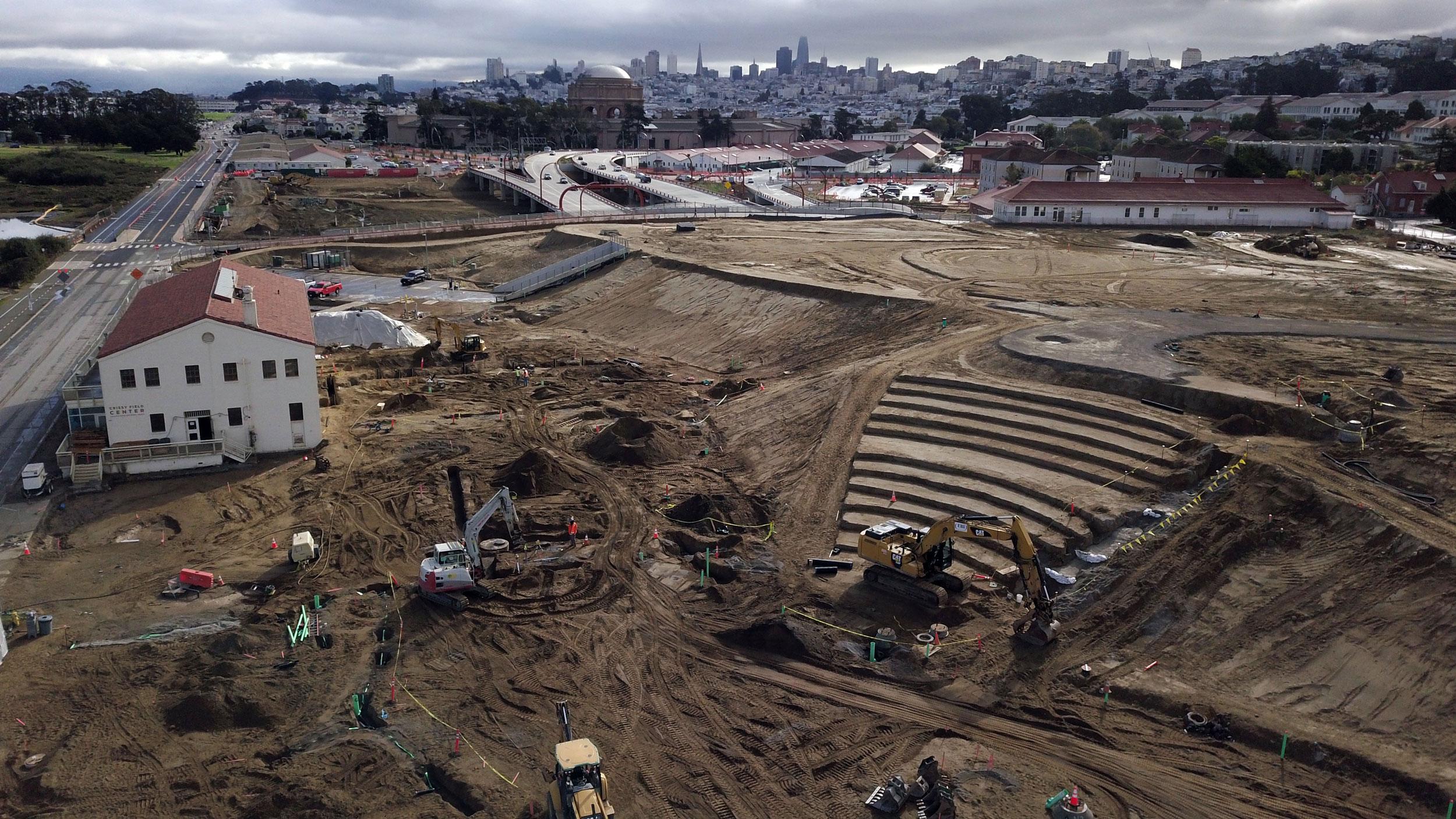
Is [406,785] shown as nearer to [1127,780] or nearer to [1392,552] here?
[1127,780]

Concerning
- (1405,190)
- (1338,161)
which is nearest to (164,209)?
(1405,190)

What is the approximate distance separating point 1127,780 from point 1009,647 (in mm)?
4447

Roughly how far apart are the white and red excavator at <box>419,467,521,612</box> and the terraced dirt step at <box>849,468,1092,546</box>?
10284 millimetres

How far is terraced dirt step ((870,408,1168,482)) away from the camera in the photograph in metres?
28.4

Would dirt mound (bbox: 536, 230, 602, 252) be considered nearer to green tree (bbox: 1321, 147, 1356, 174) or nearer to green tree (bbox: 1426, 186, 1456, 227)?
green tree (bbox: 1426, 186, 1456, 227)

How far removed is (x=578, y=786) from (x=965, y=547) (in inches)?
543

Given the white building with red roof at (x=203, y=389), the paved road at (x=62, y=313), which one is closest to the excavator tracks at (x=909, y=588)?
the white building with red roof at (x=203, y=389)

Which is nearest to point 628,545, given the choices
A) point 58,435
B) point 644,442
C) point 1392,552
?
point 644,442

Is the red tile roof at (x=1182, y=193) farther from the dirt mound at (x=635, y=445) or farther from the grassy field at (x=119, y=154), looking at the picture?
the grassy field at (x=119, y=154)

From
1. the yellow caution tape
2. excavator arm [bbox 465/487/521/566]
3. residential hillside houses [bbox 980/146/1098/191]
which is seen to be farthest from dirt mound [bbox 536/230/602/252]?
the yellow caution tape

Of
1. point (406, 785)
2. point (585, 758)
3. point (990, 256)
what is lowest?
point (406, 785)

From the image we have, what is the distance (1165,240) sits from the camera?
2530 inches

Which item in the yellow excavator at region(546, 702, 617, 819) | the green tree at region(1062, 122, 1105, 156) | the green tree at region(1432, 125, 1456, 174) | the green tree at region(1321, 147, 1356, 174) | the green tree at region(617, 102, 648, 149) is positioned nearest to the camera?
the yellow excavator at region(546, 702, 617, 819)

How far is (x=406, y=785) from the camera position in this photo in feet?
58.7
